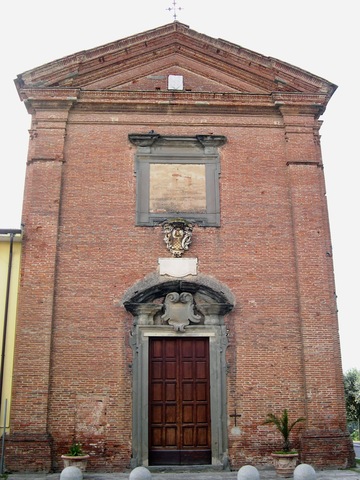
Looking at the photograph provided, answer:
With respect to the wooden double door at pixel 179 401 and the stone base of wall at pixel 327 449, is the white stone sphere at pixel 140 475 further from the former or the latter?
the stone base of wall at pixel 327 449

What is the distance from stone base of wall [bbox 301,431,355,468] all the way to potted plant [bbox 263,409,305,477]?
37 cm

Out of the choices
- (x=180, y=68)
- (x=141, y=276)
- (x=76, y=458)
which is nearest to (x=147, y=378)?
(x=76, y=458)

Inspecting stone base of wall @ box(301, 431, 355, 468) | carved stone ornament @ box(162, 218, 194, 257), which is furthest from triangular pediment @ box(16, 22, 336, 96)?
stone base of wall @ box(301, 431, 355, 468)

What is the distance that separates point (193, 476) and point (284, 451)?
6.37 feet

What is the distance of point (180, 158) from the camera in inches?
550

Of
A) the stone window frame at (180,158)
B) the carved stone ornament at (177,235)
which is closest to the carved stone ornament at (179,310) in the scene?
the carved stone ornament at (177,235)

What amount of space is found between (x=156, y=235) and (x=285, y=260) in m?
3.15

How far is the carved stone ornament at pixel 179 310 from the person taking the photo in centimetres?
1259

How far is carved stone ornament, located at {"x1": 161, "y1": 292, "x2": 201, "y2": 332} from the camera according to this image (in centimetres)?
1259

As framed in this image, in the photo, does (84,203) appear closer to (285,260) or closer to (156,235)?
(156,235)

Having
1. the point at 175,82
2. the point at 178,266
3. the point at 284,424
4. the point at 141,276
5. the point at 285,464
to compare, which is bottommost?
the point at 285,464

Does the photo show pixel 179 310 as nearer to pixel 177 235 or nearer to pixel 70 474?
pixel 177 235

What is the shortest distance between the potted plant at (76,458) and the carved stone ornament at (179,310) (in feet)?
10.7

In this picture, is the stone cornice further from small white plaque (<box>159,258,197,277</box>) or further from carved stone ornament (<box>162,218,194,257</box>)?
small white plaque (<box>159,258,197,277</box>)
